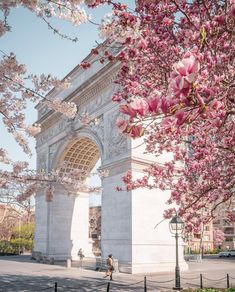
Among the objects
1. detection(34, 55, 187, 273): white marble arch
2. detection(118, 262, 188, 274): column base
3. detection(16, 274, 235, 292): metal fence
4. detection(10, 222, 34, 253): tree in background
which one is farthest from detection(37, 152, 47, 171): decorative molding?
detection(10, 222, 34, 253): tree in background

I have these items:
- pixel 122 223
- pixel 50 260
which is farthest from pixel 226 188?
pixel 50 260

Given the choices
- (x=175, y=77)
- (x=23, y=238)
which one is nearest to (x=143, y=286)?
(x=175, y=77)

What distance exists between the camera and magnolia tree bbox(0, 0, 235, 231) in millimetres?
3041

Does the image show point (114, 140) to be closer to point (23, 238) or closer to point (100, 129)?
point (100, 129)

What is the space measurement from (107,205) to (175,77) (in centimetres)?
1832

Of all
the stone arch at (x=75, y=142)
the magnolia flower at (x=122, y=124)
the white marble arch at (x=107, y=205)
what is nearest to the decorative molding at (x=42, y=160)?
the white marble arch at (x=107, y=205)

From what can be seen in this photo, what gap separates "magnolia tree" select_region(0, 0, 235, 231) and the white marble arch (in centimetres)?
646

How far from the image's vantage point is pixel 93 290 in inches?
554

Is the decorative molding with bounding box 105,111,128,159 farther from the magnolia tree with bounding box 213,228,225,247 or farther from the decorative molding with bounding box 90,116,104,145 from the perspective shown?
the magnolia tree with bounding box 213,228,225,247

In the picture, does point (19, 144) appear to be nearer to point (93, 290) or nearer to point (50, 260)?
point (93, 290)

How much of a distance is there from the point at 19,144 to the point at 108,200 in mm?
11481

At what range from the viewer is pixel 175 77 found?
2.68 meters

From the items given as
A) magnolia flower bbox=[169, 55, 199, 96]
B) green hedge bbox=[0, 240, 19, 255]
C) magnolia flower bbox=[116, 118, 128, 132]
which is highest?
magnolia flower bbox=[169, 55, 199, 96]

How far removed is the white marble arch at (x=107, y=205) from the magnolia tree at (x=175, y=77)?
6.46 metres
